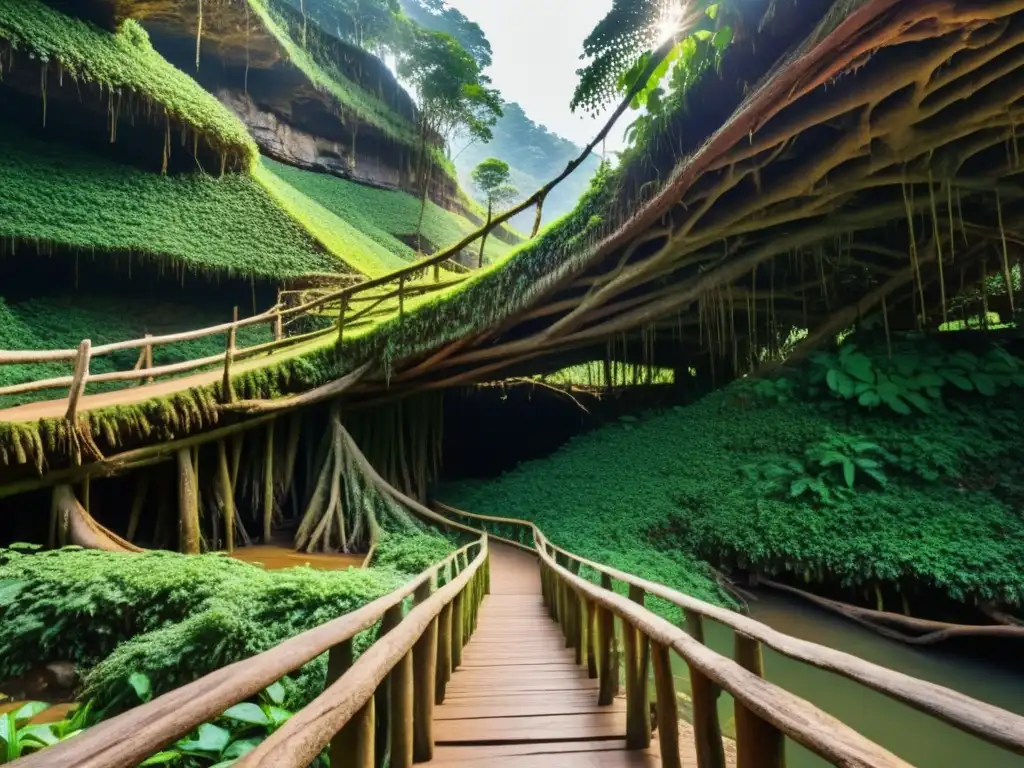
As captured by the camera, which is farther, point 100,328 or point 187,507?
point 100,328

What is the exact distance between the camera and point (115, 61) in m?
13.6

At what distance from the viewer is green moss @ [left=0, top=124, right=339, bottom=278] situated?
43.2ft

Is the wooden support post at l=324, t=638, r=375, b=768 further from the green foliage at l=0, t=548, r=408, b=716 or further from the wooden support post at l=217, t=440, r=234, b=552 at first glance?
the wooden support post at l=217, t=440, r=234, b=552

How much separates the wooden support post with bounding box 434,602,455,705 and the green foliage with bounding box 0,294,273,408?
11123 mm

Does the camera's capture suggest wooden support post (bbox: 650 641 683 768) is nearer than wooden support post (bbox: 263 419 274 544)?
Yes

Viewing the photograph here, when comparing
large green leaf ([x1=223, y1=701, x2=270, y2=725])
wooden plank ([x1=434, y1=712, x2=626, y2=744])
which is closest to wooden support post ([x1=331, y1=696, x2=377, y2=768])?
wooden plank ([x1=434, y1=712, x2=626, y2=744])

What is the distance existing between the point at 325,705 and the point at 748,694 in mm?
1161

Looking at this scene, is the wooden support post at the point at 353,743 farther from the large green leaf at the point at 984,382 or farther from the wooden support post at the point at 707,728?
the large green leaf at the point at 984,382

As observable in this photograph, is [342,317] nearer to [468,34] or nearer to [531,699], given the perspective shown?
[531,699]

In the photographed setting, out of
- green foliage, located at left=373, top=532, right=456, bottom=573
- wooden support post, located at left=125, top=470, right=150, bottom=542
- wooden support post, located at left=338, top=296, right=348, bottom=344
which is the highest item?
wooden support post, located at left=338, top=296, right=348, bottom=344

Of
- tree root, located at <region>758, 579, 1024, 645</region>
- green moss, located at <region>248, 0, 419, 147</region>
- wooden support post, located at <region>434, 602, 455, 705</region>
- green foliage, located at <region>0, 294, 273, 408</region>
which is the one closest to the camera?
wooden support post, located at <region>434, 602, 455, 705</region>

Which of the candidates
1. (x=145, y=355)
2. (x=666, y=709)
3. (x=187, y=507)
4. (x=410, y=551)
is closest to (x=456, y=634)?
(x=666, y=709)

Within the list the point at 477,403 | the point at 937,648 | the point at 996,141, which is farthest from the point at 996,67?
the point at 477,403

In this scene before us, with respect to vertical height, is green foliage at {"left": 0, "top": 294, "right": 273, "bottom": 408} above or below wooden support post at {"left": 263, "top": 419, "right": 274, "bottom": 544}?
above
